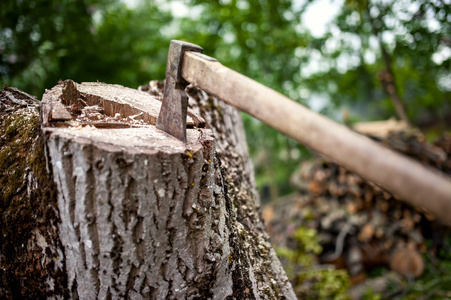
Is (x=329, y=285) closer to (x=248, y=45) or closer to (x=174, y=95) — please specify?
(x=174, y=95)

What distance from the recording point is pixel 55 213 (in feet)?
2.97

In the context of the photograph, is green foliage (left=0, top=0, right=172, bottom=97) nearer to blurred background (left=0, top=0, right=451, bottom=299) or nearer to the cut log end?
blurred background (left=0, top=0, right=451, bottom=299)

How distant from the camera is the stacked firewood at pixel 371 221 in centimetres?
370

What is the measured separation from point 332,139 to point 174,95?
59 centimetres

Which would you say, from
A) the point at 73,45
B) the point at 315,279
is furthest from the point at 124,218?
the point at 73,45

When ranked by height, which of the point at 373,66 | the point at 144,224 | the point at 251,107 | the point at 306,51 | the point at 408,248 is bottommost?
the point at 408,248

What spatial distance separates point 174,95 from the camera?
1.07m

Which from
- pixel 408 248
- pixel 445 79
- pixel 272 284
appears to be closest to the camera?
pixel 272 284

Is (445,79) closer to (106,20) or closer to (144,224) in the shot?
(106,20)

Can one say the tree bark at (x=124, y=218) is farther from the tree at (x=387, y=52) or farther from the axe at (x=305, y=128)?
the tree at (x=387, y=52)

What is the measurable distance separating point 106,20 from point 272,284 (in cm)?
523

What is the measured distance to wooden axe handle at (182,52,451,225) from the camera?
66 centimetres

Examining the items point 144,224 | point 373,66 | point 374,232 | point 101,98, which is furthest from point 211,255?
point 373,66

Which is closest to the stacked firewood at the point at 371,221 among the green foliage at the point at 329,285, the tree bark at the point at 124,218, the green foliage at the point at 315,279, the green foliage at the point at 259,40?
the green foliage at the point at 315,279
